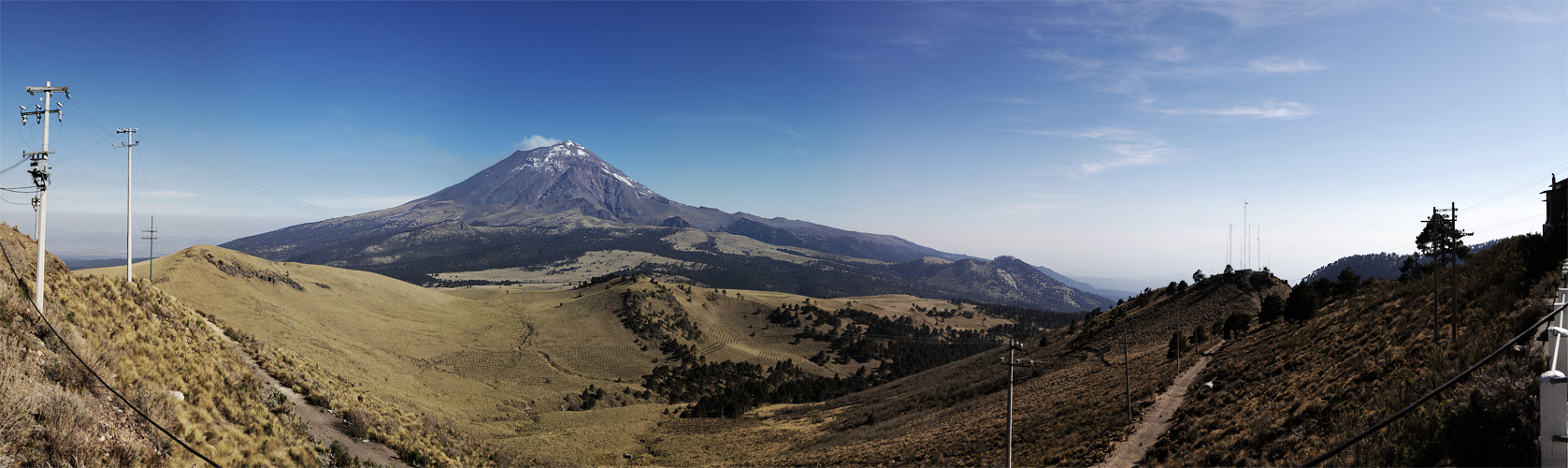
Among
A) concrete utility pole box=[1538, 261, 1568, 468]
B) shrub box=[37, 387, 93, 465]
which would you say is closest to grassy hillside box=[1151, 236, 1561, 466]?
A: concrete utility pole box=[1538, 261, 1568, 468]

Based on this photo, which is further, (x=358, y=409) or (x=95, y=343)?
(x=358, y=409)

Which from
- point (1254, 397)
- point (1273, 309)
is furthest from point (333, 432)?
point (1273, 309)

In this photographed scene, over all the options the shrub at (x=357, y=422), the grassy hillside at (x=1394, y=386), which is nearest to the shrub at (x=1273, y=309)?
the grassy hillside at (x=1394, y=386)

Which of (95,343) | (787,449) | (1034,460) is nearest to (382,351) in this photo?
(787,449)

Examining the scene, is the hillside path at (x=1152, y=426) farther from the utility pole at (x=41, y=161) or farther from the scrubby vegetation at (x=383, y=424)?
the utility pole at (x=41, y=161)

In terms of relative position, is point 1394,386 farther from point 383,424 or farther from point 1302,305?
point 383,424

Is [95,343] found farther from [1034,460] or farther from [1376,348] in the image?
[1376,348]
